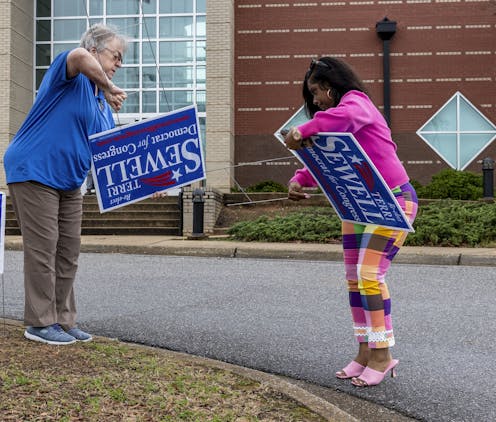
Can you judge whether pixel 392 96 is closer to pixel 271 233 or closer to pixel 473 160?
pixel 473 160

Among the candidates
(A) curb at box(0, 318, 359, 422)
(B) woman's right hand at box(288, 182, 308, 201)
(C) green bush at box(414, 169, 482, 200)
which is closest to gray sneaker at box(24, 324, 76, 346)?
(A) curb at box(0, 318, 359, 422)

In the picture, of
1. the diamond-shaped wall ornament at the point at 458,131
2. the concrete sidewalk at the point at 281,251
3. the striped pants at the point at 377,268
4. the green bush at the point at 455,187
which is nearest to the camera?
the striped pants at the point at 377,268

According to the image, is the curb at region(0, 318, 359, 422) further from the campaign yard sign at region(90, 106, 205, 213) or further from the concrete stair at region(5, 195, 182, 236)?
the concrete stair at region(5, 195, 182, 236)

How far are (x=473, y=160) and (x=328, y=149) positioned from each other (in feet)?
63.2

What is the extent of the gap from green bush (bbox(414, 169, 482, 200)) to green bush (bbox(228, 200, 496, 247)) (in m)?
2.42

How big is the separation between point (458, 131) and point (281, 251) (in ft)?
41.2

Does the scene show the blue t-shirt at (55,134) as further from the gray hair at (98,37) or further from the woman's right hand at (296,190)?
the woman's right hand at (296,190)

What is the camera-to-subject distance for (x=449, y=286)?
25.8ft

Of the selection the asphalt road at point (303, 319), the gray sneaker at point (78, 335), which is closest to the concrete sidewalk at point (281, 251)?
the asphalt road at point (303, 319)

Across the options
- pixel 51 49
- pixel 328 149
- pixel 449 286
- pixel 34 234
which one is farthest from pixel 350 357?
pixel 51 49

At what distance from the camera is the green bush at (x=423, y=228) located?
1202 centimetres

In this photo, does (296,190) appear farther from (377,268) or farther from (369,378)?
(369,378)

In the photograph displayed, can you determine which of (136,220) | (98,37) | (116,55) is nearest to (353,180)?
(116,55)

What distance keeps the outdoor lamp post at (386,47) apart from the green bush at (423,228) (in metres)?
7.59
